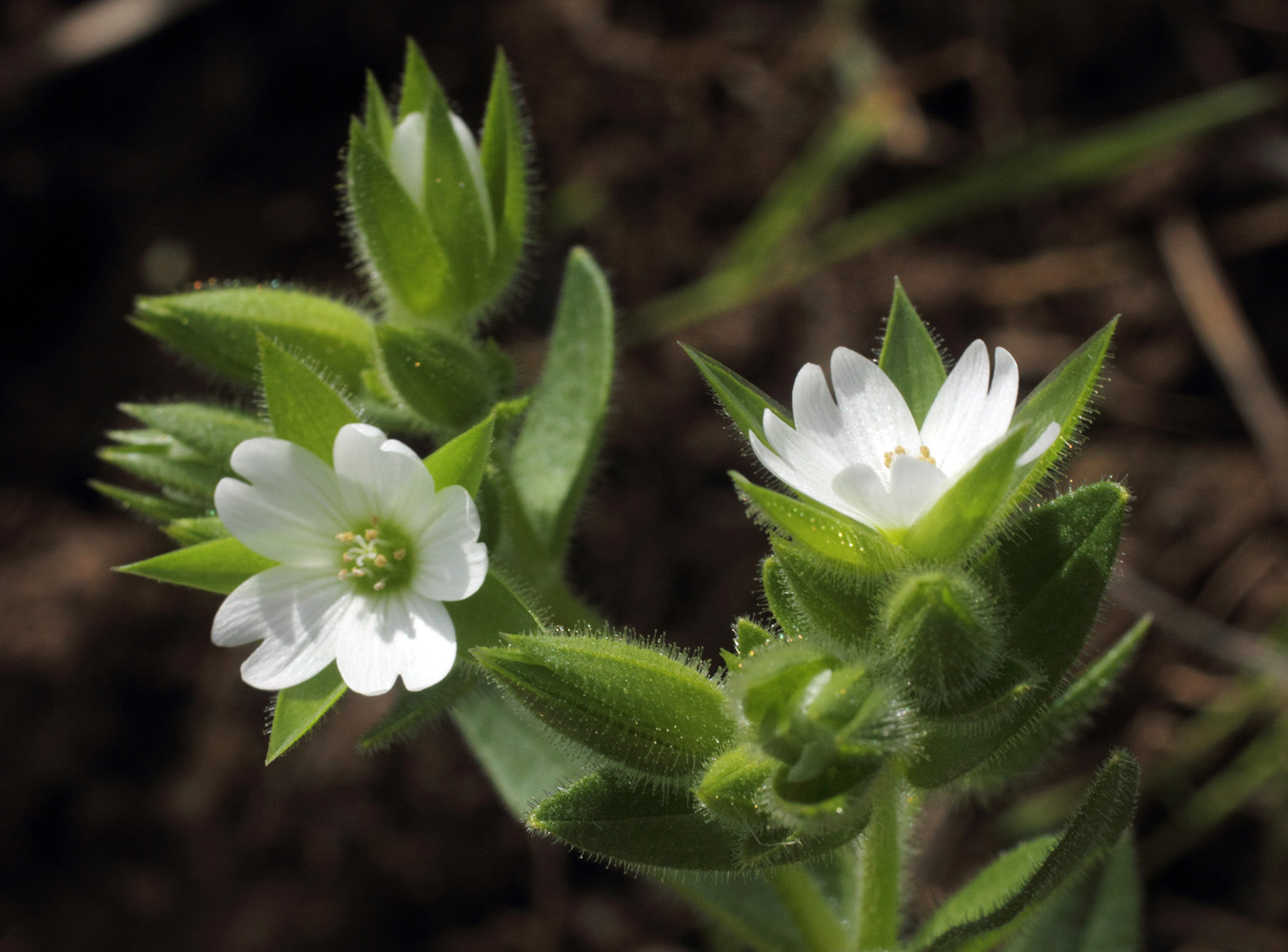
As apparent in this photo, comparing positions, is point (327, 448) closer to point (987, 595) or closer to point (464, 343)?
point (464, 343)

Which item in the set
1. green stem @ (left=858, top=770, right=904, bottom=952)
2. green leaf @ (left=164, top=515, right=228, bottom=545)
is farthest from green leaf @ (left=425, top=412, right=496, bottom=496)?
green stem @ (left=858, top=770, right=904, bottom=952)

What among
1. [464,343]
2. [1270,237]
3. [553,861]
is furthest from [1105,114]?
[553,861]

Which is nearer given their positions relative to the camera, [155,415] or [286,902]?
[155,415]

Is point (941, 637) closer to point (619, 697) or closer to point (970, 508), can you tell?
point (970, 508)

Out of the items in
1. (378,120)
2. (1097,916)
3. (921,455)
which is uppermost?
(378,120)

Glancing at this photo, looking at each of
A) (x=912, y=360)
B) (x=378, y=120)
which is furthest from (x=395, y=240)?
(x=912, y=360)

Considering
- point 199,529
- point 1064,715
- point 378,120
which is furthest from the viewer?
point 378,120
